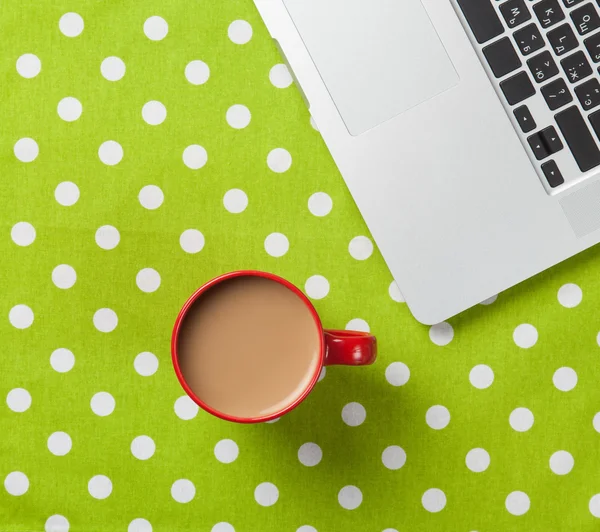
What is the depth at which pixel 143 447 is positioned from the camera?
27.1 inches

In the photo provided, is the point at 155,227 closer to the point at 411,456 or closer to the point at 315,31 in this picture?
the point at 315,31

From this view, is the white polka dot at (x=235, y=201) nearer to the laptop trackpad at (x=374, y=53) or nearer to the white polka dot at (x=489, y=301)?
the laptop trackpad at (x=374, y=53)

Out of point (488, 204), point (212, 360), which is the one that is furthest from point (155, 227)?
point (488, 204)

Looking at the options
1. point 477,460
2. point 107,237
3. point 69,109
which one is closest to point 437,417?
point 477,460

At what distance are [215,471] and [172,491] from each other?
0.05m

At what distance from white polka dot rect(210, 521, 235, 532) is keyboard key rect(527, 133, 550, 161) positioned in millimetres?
486

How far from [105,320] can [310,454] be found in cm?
26

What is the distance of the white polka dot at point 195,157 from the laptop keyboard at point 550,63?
284 mm

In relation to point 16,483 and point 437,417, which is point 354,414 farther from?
point 16,483

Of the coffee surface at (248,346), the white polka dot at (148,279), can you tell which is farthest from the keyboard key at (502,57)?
the white polka dot at (148,279)

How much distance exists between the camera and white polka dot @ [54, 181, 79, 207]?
673 mm

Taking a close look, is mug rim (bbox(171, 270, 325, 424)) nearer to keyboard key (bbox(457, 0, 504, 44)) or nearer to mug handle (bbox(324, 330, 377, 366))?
mug handle (bbox(324, 330, 377, 366))

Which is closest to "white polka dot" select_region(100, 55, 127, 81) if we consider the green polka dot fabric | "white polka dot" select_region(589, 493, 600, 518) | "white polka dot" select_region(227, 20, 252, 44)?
the green polka dot fabric

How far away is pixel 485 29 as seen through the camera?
1.98ft
